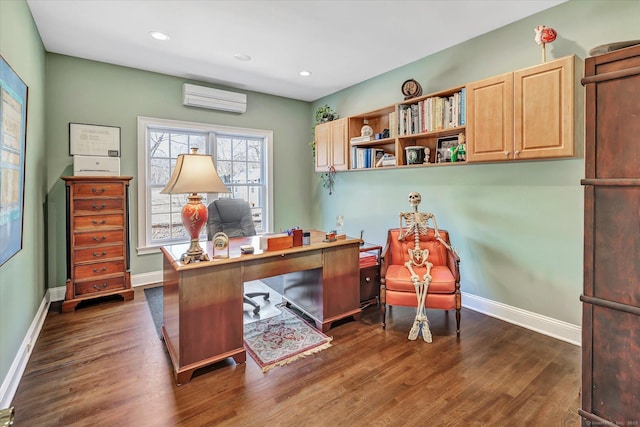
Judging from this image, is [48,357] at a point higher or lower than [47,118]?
lower

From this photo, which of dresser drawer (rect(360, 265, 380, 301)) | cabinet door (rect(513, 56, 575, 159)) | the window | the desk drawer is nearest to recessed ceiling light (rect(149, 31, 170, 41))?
the window

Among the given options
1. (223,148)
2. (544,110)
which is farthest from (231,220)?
(544,110)

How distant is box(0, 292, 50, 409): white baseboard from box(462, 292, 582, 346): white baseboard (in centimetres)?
353

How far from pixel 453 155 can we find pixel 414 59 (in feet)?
4.26

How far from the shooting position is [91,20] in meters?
2.65

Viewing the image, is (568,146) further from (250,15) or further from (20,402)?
(20,402)

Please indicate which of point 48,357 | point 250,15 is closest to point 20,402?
point 48,357

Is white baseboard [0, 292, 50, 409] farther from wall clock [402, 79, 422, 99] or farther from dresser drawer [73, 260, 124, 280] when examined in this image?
wall clock [402, 79, 422, 99]

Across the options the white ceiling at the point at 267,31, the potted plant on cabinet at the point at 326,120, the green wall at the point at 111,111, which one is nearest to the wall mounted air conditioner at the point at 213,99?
the green wall at the point at 111,111

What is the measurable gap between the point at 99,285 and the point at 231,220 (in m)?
1.49

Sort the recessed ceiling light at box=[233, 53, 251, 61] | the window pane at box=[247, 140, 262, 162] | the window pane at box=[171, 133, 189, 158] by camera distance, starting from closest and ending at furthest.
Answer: the recessed ceiling light at box=[233, 53, 251, 61], the window pane at box=[171, 133, 189, 158], the window pane at box=[247, 140, 262, 162]

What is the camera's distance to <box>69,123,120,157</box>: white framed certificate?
11.1 feet

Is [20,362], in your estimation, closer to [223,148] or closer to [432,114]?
[223,148]

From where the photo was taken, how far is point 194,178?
2033mm
